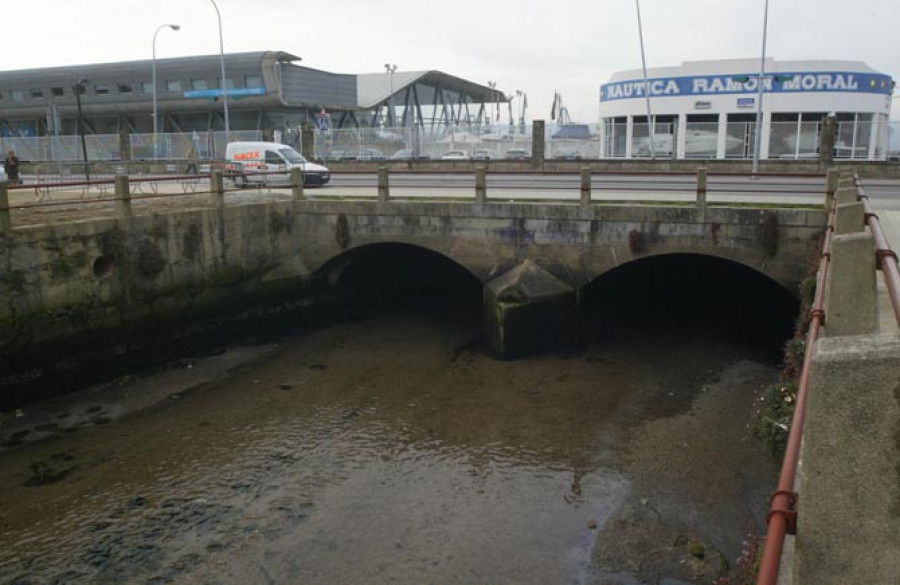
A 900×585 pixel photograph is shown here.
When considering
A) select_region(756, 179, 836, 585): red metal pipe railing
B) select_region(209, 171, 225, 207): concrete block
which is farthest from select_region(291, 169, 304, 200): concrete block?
select_region(756, 179, 836, 585): red metal pipe railing

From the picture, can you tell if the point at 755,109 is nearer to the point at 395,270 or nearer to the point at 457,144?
the point at 457,144

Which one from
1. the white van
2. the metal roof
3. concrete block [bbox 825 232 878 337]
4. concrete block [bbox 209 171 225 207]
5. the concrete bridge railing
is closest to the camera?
concrete block [bbox 825 232 878 337]

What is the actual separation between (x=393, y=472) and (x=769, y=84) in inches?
1351

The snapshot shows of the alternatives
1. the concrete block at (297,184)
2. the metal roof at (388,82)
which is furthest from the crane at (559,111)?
the concrete block at (297,184)

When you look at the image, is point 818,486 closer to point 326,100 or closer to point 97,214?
point 97,214

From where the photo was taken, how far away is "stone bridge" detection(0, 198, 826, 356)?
14.1 meters

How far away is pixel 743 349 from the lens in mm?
16719

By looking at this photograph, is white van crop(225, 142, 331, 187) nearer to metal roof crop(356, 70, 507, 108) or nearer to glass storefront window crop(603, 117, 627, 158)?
glass storefront window crop(603, 117, 627, 158)

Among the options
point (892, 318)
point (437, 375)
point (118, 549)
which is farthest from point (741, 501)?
point (118, 549)

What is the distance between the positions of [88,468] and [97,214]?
7.30 m

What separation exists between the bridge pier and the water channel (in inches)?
16.0

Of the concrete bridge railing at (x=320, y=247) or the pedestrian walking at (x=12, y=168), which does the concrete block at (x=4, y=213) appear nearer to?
the concrete bridge railing at (x=320, y=247)

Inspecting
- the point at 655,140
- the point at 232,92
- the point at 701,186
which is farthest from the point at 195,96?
the point at 701,186

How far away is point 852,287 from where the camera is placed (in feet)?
17.6
